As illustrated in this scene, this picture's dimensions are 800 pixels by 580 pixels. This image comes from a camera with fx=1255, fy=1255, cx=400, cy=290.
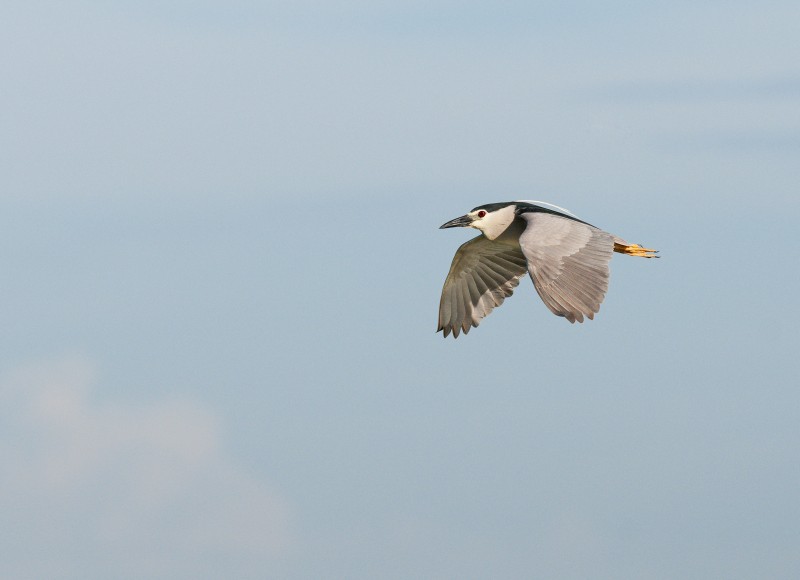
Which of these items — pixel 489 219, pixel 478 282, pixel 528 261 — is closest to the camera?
pixel 528 261

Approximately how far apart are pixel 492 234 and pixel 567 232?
2.66 meters

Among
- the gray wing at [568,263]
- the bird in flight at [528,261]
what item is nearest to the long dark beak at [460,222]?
the bird in flight at [528,261]

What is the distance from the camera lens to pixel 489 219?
20.5 meters

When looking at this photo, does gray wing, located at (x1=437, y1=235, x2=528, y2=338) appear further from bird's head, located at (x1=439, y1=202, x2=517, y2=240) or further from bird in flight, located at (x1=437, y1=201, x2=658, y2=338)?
bird's head, located at (x1=439, y1=202, x2=517, y2=240)

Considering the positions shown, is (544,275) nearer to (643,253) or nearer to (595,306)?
(595,306)

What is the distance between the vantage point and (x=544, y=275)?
16.9 metres

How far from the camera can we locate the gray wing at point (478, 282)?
69.5ft

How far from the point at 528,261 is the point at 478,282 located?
14.0 ft

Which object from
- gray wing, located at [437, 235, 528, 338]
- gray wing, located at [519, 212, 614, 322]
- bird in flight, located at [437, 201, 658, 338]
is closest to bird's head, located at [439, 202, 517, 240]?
bird in flight, located at [437, 201, 658, 338]

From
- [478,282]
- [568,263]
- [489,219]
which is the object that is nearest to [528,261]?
[568,263]

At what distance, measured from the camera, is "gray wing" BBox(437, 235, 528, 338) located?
2117cm

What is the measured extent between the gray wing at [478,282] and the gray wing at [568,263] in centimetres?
245

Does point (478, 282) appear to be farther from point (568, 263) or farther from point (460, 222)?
point (568, 263)

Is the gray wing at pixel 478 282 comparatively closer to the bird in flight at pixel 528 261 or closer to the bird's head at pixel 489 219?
the bird in flight at pixel 528 261
